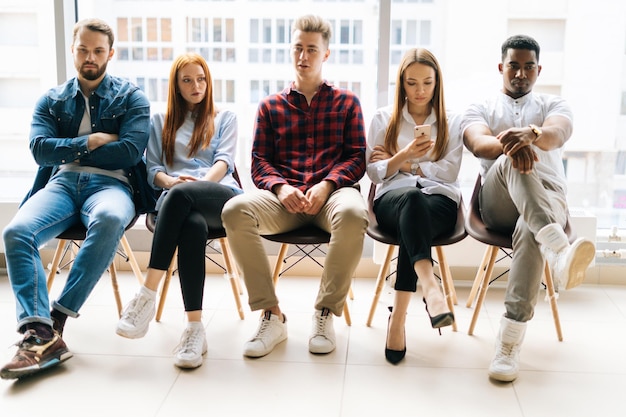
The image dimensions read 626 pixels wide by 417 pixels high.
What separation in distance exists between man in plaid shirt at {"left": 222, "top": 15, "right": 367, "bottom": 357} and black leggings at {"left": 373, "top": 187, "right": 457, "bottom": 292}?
0.13m

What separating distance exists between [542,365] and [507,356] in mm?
211

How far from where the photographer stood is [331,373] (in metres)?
2.47

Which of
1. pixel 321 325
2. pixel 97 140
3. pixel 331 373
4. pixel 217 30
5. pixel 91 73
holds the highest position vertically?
pixel 217 30

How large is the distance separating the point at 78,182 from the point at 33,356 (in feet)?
2.53

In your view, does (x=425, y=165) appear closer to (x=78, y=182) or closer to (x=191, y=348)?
(x=191, y=348)

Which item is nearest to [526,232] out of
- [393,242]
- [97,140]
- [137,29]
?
[393,242]

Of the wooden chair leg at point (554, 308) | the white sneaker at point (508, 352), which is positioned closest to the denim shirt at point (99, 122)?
the white sneaker at point (508, 352)

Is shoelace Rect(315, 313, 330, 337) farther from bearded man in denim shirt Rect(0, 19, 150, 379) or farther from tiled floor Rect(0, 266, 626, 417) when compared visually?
bearded man in denim shirt Rect(0, 19, 150, 379)

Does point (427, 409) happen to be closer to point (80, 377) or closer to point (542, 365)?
point (542, 365)

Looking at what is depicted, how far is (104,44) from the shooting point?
290 centimetres

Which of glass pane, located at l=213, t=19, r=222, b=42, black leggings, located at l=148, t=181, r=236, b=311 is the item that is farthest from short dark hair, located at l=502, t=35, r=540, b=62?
glass pane, located at l=213, t=19, r=222, b=42

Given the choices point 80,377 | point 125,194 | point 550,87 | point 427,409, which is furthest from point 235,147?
point 550,87

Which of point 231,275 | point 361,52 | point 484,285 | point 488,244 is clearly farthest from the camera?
point 361,52

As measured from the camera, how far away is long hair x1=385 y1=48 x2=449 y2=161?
2.78 meters
